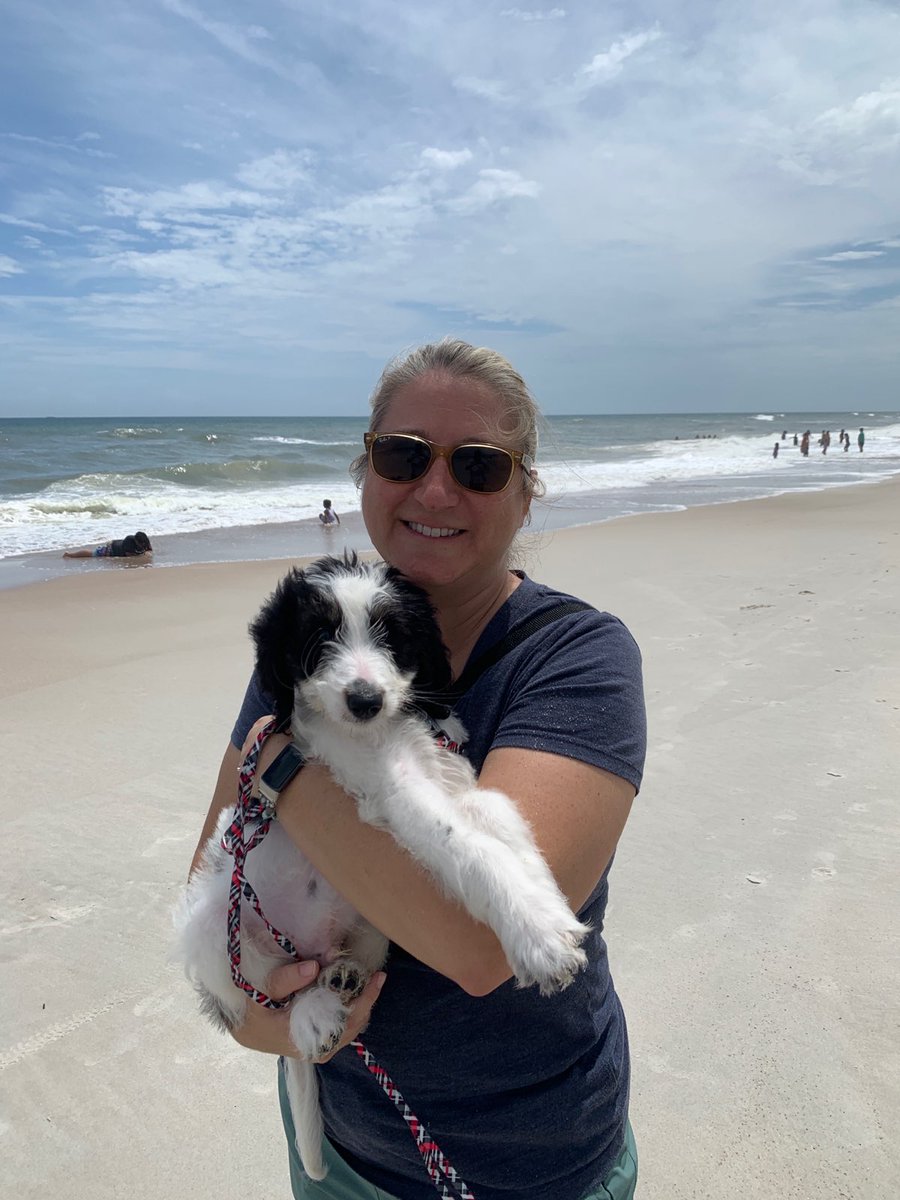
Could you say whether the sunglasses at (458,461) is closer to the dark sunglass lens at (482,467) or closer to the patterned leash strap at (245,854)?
the dark sunglass lens at (482,467)

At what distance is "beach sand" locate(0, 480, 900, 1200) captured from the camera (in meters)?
2.84

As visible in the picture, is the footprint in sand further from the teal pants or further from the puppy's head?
the puppy's head

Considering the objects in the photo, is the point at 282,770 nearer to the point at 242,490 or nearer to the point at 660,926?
the point at 660,926

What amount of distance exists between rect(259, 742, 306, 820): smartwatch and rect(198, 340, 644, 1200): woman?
3 centimetres

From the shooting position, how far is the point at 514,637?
6.25 ft

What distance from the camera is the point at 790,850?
14.3 feet

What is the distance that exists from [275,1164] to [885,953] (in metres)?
2.58

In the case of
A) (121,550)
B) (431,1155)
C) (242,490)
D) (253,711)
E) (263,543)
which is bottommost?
(242,490)

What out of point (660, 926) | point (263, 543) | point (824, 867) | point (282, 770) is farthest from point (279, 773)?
point (263, 543)

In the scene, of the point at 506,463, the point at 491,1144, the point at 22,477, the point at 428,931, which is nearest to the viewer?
the point at 428,931

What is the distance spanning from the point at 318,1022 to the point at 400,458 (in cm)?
133

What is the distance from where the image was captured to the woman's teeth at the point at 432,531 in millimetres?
2158

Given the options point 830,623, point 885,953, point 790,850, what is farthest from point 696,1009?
point 830,623

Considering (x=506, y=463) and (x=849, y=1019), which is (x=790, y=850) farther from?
(x=506, y=463)
